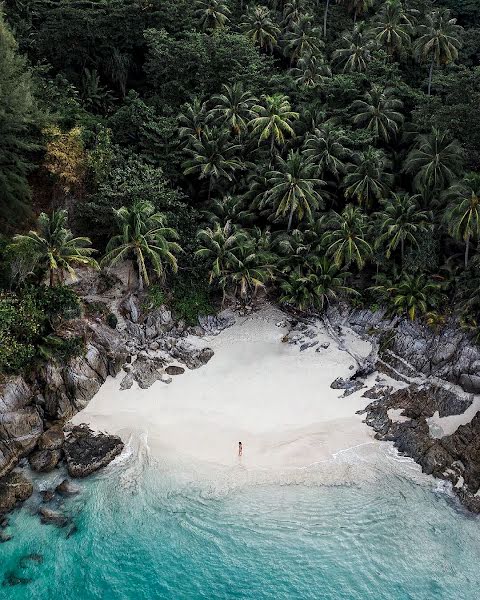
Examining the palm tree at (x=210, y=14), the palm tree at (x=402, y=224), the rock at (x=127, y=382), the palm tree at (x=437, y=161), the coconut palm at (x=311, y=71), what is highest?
the palm tree at (x=210, y=14)

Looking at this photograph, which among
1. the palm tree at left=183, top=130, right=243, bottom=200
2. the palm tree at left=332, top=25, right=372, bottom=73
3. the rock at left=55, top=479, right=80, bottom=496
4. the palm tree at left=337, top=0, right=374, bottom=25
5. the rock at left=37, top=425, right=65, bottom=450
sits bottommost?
the rock at left=55, top=479, right=80, bottom=496

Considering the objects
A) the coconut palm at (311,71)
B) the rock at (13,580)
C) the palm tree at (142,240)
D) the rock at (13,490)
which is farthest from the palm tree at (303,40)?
the rock at (13,580)

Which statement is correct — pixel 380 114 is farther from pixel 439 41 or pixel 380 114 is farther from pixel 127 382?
pixel 127 382

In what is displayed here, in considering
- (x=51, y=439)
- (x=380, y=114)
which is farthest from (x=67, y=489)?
(x=380, y=114)

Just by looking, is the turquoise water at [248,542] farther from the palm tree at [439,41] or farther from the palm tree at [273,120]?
the palm tree at [439,41]

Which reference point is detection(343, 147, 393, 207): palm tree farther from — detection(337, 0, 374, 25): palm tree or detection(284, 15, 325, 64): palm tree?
detection(337, 0, 374, 25): palm tree

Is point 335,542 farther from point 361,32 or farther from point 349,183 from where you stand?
point 361,32

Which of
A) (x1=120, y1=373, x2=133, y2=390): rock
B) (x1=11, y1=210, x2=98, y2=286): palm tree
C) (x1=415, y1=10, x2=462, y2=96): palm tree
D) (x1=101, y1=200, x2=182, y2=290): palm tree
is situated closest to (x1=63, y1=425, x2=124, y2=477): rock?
(x1=120, y1=373, x2=133, y2=390): rock
